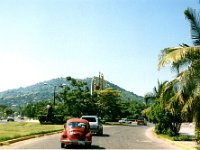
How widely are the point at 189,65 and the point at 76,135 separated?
7.13 metres

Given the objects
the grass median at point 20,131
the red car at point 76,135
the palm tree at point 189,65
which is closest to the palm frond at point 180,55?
the palm tree at point 189,65

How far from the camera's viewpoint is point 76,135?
21984mm

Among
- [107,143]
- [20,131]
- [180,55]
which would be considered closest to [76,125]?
[107,143]

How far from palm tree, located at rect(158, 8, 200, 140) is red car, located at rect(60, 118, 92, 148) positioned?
17.6ft

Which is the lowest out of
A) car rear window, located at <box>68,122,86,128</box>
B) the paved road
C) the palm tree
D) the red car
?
the paved road

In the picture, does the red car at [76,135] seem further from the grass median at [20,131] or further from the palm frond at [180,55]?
the palm frond at [180,55]

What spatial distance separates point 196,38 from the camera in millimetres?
20406

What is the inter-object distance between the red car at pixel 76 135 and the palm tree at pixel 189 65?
212 inches

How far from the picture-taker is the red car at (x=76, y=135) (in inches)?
855

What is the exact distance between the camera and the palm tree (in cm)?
1916

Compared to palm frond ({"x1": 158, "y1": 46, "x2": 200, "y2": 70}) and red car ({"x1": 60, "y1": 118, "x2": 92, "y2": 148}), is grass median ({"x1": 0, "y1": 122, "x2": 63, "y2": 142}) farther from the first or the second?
palm frond ({"x1": 158, "y1": 46, "x2": 200, "y2": 70})

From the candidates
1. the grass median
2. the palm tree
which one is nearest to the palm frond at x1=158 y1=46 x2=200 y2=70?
the palm tree

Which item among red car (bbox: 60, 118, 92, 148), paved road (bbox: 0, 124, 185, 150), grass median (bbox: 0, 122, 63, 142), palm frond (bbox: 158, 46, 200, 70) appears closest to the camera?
palm frond (bbox: 158, 46, 200, 70)

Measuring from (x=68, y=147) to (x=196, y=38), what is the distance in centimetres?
908
